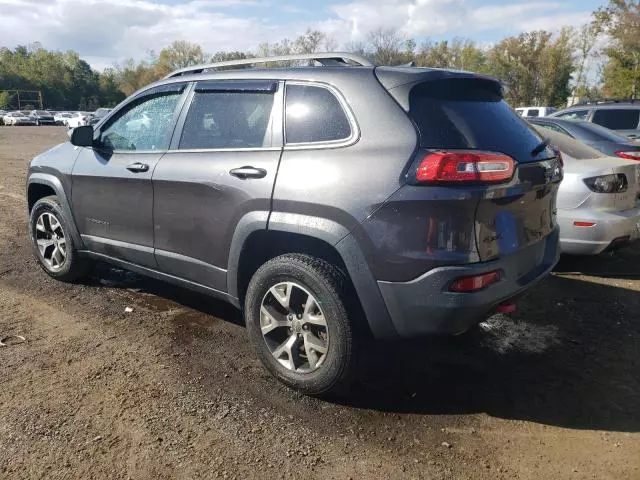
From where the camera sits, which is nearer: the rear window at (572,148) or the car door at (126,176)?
the car door at (126,176)

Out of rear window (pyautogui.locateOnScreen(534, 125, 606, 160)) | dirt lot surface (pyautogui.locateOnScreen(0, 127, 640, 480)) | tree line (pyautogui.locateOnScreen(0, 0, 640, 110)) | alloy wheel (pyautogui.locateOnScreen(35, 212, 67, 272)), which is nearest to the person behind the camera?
dirt lot surface (pyautogui.locateOnScreen(0, 127, 640, 480))

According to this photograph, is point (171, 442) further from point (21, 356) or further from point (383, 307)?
point (21, 356)

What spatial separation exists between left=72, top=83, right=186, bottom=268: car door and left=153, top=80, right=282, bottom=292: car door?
16 centimetres

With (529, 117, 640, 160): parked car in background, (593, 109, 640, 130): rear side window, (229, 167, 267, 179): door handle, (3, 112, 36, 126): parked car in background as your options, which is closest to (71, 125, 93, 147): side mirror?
(229, 167, 267, 179): door handle

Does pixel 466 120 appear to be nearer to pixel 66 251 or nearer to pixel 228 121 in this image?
pixel 228 121

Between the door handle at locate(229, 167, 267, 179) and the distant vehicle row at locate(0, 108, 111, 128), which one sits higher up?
the door handle at locate(229, 167, 267, 179)

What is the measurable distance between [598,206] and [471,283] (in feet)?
10.4

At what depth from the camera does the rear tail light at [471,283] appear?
265 centimetres

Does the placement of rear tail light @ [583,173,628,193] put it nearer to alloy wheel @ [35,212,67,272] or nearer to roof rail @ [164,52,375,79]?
roof rail @ [164,52,375,79]

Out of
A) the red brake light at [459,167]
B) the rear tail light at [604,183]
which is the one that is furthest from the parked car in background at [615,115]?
the red brake light at [459,167]

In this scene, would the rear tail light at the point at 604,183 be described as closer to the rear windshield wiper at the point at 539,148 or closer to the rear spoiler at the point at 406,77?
the rear windshield wiper at the point at 539,148

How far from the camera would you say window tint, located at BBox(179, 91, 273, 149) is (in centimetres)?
334

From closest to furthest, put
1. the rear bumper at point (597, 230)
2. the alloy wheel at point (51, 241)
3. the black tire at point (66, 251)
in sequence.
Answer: the black tire at point (66, 251)
the alloy wheel at point (51, 241)
the rear bumper at point (597, 230)

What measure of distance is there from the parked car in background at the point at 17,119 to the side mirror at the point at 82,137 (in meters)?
55.1
